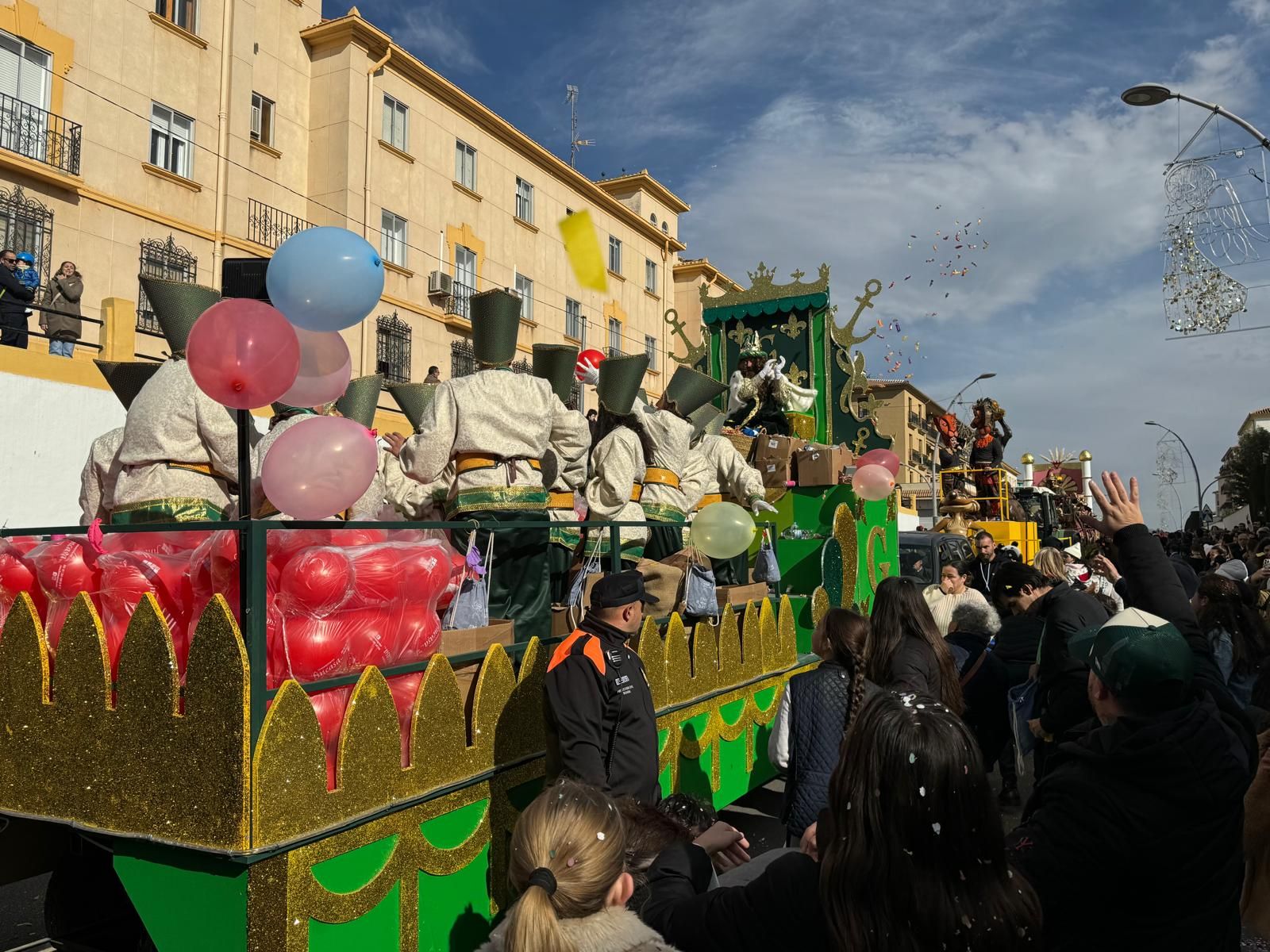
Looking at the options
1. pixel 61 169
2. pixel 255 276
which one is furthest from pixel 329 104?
pixel 255 276

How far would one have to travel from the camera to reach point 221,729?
8.66 ft

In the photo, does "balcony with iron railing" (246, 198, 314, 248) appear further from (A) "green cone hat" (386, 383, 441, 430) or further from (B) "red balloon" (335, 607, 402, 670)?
(B) "red balloon" (335, 607, 402, 670)

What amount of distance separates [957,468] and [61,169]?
1554 centimetres

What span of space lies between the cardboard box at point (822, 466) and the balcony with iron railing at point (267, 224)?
513 inches

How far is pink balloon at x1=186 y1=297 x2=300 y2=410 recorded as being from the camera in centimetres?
300

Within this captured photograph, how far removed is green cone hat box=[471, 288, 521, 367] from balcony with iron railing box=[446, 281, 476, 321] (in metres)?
16.9

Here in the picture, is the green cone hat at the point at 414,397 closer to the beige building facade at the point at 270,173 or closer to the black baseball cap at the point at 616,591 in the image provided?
the black baseball cap at the point at 616,591

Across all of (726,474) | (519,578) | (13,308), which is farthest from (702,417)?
(13,308)

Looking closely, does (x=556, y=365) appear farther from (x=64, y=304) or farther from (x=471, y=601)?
(x=64, y=304)

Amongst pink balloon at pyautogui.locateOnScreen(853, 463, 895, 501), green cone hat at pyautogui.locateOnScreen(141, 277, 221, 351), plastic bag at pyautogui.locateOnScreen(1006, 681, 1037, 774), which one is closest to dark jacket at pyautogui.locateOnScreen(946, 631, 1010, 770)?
plastic bag at pyautogui.locateOnScreen(1006, 681, 1037, 774)

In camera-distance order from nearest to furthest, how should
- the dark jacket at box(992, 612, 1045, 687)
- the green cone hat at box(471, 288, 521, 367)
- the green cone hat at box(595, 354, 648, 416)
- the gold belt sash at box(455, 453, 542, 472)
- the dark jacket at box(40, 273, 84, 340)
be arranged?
1. the gold belt sash at box(455, 453, 542, 472)
2. the green cone hat at box(471, 288, 521, 367)
3. the dark jacket at box(992, 612, 1045, 687)
4. the green cone hat at box(595, 354, 648, 416)
5. the dark jacket at box(40, 273, 84, 340)

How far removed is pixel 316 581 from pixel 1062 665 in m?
3.22

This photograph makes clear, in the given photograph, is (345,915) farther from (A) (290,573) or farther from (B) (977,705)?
(B) (977,705)

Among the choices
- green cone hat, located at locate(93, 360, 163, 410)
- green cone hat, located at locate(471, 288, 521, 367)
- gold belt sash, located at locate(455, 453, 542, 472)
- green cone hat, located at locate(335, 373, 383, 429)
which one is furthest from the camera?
green cone hat, located at locate(335, 373, 383, 429)
